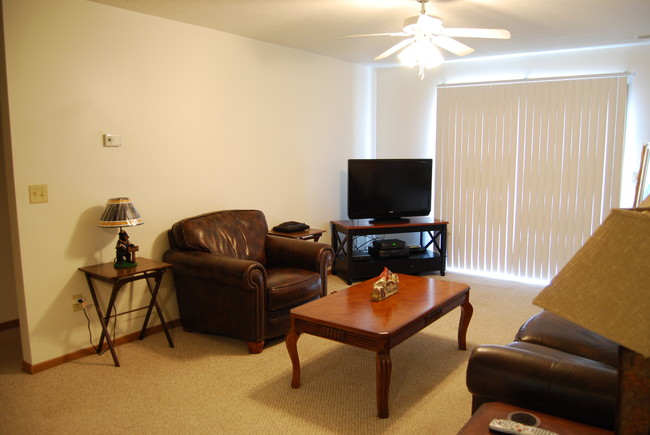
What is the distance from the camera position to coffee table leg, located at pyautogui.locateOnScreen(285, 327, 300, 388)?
116 inches

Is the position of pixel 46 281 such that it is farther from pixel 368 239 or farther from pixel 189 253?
pixel 368 239

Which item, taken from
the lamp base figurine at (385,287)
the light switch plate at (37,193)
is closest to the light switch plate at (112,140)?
the light switch plate at (37,193)

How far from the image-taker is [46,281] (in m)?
3.28

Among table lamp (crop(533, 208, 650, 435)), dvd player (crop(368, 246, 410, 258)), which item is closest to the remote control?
table lamp (crop(533, 208, 650, 435))

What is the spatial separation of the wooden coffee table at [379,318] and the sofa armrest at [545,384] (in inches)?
25.5

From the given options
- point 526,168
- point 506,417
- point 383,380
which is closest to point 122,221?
point 383,380

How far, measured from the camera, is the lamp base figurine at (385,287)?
3170 mm

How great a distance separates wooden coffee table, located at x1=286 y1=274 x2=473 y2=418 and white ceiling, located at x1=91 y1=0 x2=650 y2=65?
1.99 metres

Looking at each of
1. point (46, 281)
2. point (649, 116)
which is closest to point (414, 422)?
point (46, 281)

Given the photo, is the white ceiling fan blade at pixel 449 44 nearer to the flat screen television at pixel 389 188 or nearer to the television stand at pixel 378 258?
the flat screen television at pixel 389 188

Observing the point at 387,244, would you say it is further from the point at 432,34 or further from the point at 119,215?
the point at 119,215

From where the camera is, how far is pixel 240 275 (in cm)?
340

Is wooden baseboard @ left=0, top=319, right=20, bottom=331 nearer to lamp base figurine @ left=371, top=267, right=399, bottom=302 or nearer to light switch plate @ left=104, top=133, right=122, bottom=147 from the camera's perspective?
light switch plate @ left=104, top=133, right=122, bottom=147

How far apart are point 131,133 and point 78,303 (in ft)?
4.21
